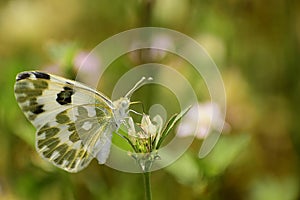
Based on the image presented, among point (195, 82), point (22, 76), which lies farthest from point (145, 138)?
point (195, 82)

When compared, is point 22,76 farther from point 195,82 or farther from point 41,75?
point 195,82

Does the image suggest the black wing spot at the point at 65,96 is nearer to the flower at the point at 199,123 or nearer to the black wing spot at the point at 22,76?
the black wing spot at the point at 22,76

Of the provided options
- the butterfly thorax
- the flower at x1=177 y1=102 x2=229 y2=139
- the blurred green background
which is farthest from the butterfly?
the flower at x1=177 y1=102 x2=229 y2=139

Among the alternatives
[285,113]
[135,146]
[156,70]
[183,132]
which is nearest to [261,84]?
[285,113]

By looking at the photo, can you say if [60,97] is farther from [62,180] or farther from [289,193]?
[289,193]

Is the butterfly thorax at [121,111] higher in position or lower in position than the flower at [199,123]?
higher

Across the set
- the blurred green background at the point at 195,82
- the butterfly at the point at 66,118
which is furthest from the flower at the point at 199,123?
the butterfly at the point at 66,118
